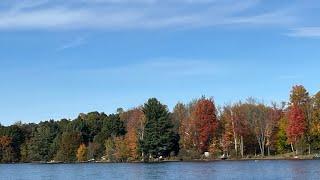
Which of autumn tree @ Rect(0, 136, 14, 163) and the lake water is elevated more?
autumn tree @ Rect(0, 136, 14, 163)

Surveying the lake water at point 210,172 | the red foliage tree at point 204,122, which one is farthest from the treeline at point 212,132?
the lake water at point 210,172

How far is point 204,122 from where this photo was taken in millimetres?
119438

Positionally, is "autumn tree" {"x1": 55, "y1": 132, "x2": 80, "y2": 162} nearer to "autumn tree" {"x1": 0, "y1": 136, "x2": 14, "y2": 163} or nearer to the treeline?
the treeline

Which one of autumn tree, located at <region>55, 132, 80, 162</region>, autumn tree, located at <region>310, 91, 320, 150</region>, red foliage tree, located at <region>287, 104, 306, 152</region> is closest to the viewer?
red foliage tree, located at <region>287, 104, 306, 152</region>

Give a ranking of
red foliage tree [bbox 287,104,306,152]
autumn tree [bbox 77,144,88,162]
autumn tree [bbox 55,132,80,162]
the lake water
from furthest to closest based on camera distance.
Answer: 1. autumn tree [bbox 55,132,80,162]
2. autumn tree [bbox 77,144,88,162]
3. red foliage tree [bbox 287,104,306,152]
4. the lake water

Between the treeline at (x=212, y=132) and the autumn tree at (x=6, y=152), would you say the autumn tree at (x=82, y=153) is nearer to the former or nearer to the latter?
the treeline at (x=212, y=132)

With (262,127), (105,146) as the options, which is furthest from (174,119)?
(262,127)

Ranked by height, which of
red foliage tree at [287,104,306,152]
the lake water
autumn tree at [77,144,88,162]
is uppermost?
red foliage tree at [287,104,306,152]

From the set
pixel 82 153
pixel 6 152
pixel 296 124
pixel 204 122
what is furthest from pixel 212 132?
pixel 6 152

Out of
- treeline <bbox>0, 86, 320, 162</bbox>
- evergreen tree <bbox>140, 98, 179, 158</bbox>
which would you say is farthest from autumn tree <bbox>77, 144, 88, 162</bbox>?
evergreen tree <bbox>140, 98, 179, 158</bbox>

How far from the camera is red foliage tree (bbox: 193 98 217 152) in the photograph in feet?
389

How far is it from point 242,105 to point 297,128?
19811 millimetres

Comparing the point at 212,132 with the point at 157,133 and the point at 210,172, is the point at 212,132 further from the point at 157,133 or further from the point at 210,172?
the point at 210,172

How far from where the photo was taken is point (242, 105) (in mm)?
123438
